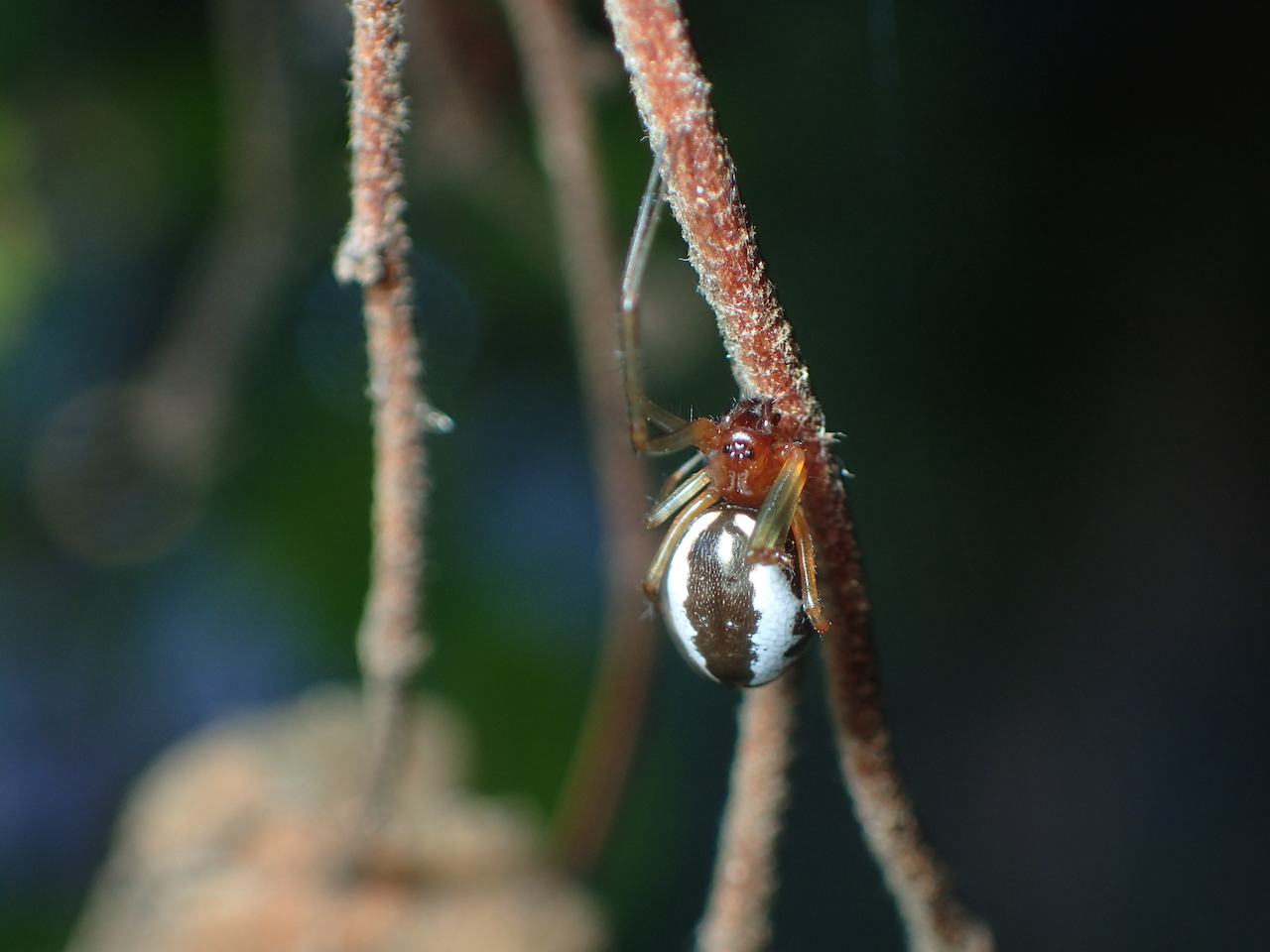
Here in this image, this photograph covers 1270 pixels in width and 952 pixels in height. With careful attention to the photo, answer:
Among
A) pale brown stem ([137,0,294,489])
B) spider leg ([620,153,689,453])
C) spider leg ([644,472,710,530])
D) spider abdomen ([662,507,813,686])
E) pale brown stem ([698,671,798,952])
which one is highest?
pale brown stem ([137,0,294,489])

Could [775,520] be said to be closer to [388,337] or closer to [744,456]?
[744,456]

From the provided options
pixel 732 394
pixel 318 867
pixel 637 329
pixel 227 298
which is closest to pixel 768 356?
pixel 637 329

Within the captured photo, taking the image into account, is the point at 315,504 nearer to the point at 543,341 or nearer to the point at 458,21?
the point at 543,341

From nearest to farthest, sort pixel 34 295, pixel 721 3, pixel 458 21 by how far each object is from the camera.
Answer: pixel 458 21 < pixel 721 3 < pixel 34 295

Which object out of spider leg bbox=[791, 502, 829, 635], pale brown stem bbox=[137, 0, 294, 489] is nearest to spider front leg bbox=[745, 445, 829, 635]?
spider leg bbox=[791, 502, 829, 635]

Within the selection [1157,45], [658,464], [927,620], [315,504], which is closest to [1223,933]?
[927,620]

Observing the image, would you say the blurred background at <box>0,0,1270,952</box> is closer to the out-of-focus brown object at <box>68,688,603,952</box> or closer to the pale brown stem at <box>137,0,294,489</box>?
the pale brown stem at <box>137,0,294,489</box>
